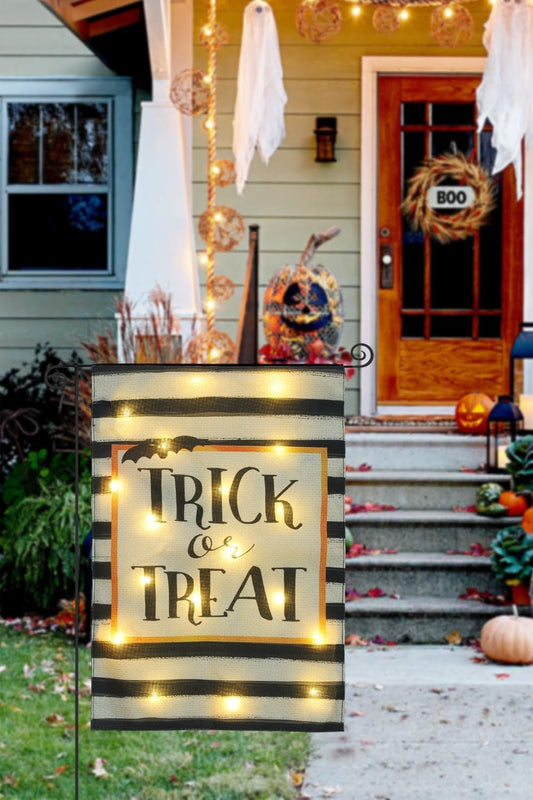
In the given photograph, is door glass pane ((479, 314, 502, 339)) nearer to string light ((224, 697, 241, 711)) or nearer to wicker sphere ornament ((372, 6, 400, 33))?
wicker sphere ornament ((372, 6, 400, 33))

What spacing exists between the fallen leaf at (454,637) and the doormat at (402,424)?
1.64 metres

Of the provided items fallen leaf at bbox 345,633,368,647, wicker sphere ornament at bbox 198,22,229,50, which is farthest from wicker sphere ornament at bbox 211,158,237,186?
fallen leaf at bbox 345,633,368,647

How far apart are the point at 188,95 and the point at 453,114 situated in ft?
7.44

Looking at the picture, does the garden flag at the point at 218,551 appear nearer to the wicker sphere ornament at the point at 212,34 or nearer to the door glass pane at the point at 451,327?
the wicker sphere ornament at the point at 212,34

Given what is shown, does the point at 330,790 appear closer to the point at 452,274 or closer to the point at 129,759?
the point at 129,759

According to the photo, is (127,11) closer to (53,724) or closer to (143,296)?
(143,296)

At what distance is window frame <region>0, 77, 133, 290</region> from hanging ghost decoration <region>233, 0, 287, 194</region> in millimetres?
2002

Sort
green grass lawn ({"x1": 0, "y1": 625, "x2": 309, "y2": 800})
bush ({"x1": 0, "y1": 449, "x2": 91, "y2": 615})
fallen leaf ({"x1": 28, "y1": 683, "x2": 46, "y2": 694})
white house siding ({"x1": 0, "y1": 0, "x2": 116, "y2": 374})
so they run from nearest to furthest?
green grass lawn ({"x1": 0, "y1": 625, "x2": 309, "y2": 800}) < fallen leaf ({"x1": 28, "y1": 683, "x2": 46, "y2": 694}) < bush ({"x1": 0, "y1": 449, "x2": 91, "y2": 615}) < white house siding ({"x1": 0, "y1": 0, "x2": 116, "y2": 374})

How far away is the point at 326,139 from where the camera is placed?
7250 mm

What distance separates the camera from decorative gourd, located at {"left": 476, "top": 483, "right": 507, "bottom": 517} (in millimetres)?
5453

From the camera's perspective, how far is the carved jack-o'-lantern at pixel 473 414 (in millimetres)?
6379

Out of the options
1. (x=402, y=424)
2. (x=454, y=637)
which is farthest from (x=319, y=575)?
(x=402, y=424)

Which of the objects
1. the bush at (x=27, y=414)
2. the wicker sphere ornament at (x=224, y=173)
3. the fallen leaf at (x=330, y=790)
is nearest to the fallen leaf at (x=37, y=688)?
the fallen leaf at (x=330, y=790)

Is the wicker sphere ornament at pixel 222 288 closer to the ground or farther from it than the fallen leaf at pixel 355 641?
farther from it
